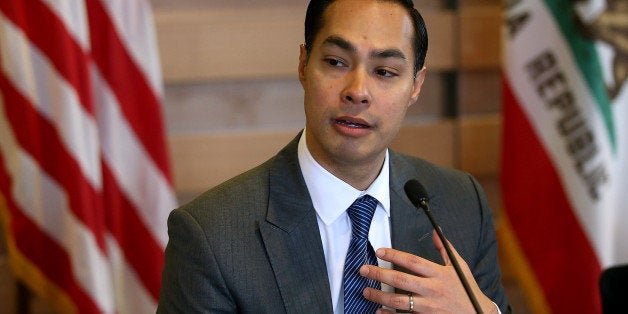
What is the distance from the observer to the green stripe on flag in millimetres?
2889

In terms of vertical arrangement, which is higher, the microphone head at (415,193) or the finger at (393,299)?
the microphone head at (415,193)

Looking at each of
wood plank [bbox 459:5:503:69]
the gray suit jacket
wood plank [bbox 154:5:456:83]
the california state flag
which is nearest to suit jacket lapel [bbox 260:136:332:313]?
the gray suit jacket

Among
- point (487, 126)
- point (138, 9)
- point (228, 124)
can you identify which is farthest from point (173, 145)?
point (487, 126)

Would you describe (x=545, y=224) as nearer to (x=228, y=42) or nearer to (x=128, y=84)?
(x=228, y=42)

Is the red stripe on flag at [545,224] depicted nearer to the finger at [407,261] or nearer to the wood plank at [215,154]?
the wood plank at [215,154]

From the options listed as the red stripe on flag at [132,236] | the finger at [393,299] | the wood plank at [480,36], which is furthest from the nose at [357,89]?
the wood plank at [480,36]

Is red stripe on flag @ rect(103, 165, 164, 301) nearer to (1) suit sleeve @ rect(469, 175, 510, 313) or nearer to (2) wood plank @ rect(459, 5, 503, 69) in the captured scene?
(1) suit sleeve @ rect(469, 175, 510, 313)

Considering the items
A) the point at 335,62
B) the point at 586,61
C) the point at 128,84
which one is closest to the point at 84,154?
the point at 128,84

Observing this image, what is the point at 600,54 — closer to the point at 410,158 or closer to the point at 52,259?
the point at 410,158

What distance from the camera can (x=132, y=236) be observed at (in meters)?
2.73

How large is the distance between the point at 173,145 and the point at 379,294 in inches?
70.7

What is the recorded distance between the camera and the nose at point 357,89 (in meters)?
1.52

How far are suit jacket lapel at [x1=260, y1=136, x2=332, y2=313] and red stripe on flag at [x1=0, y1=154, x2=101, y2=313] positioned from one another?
48.1 inches

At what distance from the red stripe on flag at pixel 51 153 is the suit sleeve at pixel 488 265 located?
1329 millimetres
